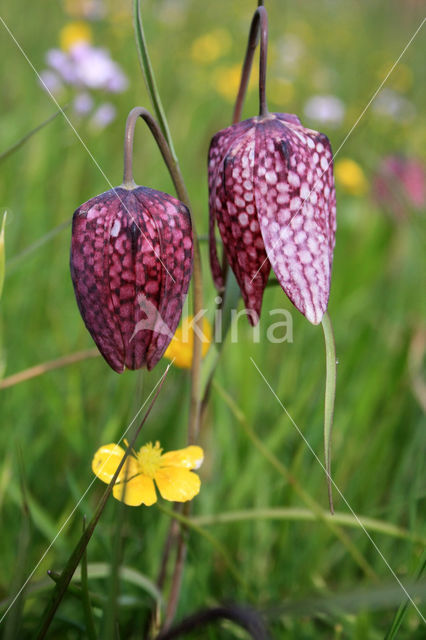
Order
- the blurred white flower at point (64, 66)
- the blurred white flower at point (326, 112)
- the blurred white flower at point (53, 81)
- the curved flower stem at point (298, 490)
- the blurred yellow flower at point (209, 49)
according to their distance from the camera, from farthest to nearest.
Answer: the blurred yellow flower at point (209, 49)
the blurred white flower at point (326, 112)
the blurred white flower at point (53, 81)
the blurred white flower at point (64, 66)
the curved flower stem at point (298, 490)

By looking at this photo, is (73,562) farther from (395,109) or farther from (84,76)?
(395,109)

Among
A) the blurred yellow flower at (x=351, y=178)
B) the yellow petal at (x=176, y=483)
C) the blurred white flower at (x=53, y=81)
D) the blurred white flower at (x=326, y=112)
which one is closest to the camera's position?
the yellow petal at (x=176, y=483)

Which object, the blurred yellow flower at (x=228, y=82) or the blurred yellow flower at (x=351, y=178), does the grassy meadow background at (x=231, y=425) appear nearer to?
the blurred yellow flower at (x=351, y=178)

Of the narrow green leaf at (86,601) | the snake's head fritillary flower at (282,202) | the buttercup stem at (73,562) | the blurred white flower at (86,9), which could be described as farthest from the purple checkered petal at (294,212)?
the blurred white flower at (86,9)

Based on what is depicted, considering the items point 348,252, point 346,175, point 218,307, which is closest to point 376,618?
point 218,307

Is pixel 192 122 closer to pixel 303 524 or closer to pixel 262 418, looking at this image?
pixel 262 418

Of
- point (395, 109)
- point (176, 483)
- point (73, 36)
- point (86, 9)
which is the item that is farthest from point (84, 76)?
point (176, 483)

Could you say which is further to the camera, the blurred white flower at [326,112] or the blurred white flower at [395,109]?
the blurred white flower at [395,109]
